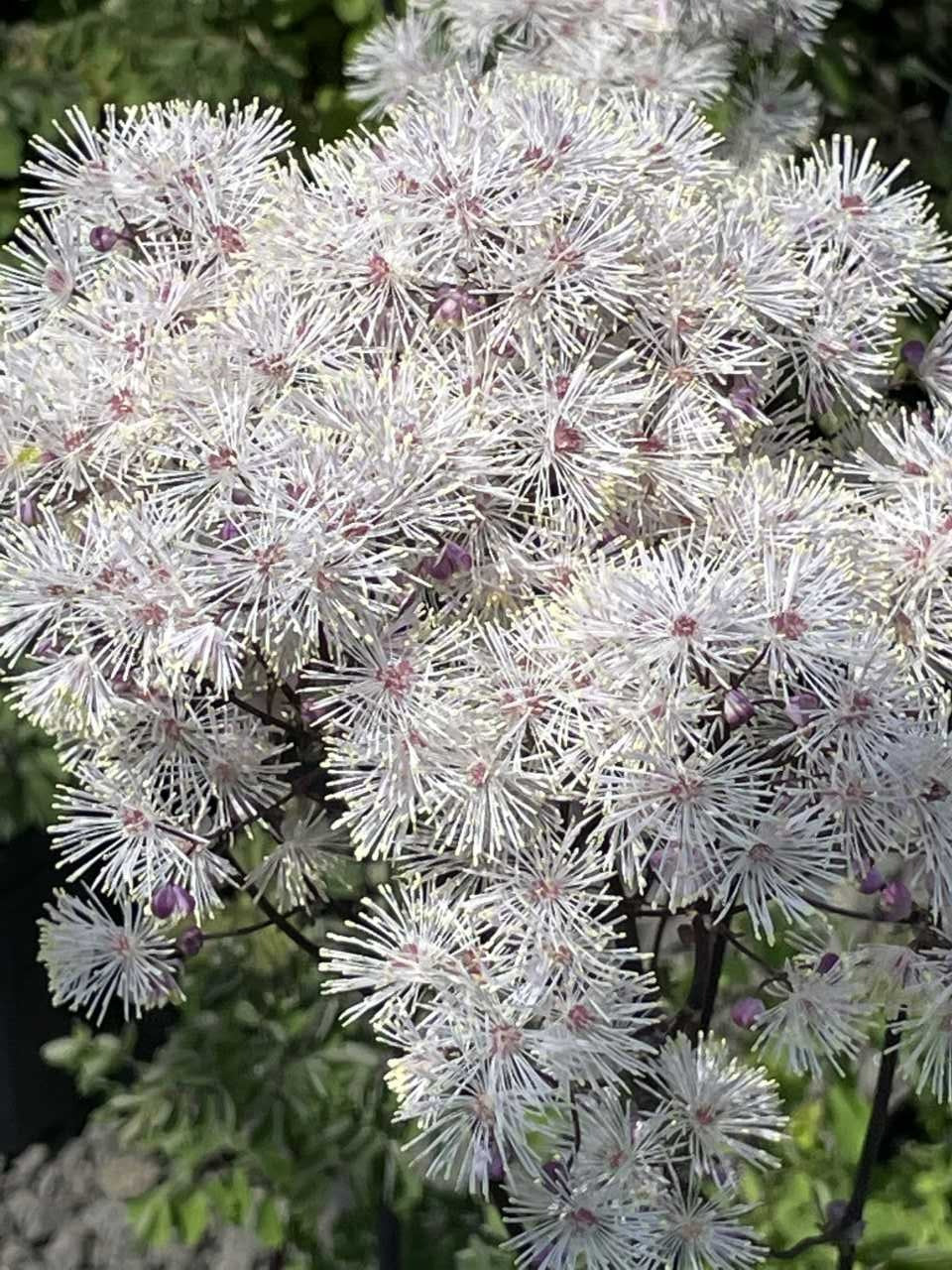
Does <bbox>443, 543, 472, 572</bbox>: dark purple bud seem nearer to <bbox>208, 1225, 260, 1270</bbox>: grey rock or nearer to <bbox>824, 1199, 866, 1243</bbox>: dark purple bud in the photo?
<bbox>824, 1199, 866, 1243</bbox>: dark purple bud

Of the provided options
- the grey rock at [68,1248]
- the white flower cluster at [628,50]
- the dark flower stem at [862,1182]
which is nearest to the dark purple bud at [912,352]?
the white flower cluster at [628,50]

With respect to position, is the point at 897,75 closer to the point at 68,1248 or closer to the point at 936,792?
the point at 936,792

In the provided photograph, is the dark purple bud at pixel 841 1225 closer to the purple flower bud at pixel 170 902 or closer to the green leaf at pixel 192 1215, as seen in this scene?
the purple flower bud at pixel 170 902

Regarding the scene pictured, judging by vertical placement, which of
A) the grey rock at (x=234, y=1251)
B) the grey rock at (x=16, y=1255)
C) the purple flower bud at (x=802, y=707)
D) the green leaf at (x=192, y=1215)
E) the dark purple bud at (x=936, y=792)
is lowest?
the grey rock at (x=16, y=1255)

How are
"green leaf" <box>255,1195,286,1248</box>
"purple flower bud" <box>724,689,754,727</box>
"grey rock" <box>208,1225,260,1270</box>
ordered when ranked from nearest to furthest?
"purple flower bud" <box>724,689,754,727</box> → "green leaf" <box>255,1195,286,1248</box> → "grey rock" <box>208,1225,260,1270</box>

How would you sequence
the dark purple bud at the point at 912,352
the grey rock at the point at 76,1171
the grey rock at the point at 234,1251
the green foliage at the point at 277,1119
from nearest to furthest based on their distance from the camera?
the dark purple bud at the point at 912,352 → the green foliage at the point at 277,1119 → the grey rock at the point at 234,1251 → the grey rock at the point at 76,1171

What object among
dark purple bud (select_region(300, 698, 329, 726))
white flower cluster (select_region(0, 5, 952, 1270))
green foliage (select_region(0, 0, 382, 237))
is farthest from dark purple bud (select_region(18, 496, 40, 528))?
green foliage (select_region(0, 0, 382, 237))
